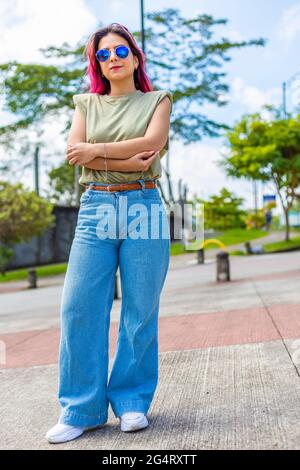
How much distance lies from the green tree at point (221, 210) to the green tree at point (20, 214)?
66.0 ft

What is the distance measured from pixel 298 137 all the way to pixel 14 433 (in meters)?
28.6

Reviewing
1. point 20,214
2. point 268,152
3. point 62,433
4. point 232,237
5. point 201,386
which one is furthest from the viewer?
point 232,237

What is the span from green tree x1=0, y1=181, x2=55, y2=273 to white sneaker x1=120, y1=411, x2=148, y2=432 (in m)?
19.8

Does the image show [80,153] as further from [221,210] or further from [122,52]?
[221,210]

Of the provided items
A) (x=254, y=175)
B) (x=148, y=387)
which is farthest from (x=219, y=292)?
(x=254, y=175)

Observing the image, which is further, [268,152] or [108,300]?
[268,152]

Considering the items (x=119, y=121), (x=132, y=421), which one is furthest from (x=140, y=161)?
(x=132, y=421)

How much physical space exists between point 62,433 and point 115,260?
75cm

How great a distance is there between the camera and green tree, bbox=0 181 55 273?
893 inches

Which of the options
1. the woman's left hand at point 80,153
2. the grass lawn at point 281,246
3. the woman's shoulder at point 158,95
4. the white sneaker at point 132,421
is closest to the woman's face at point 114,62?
the woman's shoulder at point 158,95

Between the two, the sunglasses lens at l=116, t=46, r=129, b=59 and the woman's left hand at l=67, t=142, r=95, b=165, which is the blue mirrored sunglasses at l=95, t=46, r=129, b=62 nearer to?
the sunglasses lens at l=116, t=46, r=129, b=59

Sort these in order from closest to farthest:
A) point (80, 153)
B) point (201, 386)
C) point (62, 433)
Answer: point (62, 433), point (80, 153), point (201, 386)

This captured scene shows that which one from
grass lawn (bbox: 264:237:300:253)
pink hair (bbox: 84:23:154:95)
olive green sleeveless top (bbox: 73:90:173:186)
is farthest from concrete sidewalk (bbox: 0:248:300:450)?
grass lawn (bbox: 264:237:300:253)

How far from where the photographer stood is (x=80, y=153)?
118 inches
